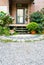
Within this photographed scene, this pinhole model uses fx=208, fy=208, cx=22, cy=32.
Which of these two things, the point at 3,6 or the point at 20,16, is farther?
the point at 20,16

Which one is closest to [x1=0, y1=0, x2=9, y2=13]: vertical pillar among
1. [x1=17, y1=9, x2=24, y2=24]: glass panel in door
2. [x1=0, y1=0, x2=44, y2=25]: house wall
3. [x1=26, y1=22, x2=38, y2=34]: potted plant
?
[x1=0, y1=0, x2=44, y2=25]: house wall

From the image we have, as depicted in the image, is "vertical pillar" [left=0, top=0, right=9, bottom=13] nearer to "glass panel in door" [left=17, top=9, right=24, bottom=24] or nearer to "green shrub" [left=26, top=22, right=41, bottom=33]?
"glass panel in door" [left=17, top=9, right=24, bottom=24]

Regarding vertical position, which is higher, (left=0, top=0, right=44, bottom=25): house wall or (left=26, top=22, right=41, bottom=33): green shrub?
(left=0, top=0, right=44, bottom=25): house wall

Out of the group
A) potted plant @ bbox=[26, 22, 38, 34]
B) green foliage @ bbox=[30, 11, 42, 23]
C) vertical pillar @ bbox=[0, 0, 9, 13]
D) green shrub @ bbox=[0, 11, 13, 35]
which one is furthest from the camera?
vertical pillar @ bbox=[0, 0, 9, 13]

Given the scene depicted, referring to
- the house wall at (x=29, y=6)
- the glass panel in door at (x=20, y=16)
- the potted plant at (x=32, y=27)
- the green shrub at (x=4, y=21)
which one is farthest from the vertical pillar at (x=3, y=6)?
the potted plant at (x=32, y=27)

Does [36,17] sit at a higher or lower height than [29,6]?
lower

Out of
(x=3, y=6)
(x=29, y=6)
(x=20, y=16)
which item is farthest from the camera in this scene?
(x=20, y=16)

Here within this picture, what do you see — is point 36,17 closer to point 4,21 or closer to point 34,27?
point 34,27

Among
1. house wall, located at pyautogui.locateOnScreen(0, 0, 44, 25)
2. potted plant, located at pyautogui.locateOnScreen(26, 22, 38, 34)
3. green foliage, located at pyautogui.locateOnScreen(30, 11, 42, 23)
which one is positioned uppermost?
house wall, located at pyautogui.locateOnScreen(0, 0, 44, 25)

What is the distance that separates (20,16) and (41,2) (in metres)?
3.22

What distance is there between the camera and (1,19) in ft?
55.7

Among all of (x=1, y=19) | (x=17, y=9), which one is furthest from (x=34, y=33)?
(x=17, y=9)


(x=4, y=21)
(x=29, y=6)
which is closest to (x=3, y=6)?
(x=29, y=6)

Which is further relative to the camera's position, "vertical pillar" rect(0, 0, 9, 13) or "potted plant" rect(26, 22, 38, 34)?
"vertical pillar" rect(0, 0, 9, 13)
